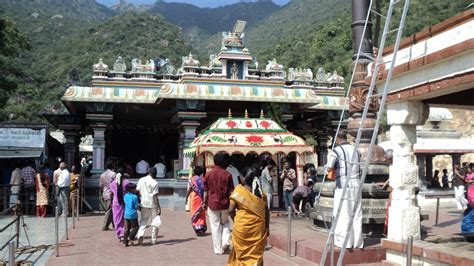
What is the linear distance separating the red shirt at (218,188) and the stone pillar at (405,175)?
2751 mm

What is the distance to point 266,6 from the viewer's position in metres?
180

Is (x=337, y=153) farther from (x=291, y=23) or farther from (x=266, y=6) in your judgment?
(x=266, y=6)

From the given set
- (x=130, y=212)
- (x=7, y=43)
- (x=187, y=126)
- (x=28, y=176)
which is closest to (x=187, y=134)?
(x=187, y=126)

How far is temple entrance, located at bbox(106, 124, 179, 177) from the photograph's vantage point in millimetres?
23609

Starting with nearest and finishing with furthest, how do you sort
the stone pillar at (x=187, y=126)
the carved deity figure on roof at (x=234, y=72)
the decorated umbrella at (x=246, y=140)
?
1. the decorated umbrella at (x=246, y=140)
2. the stone pillar at (x=187, y=126)
3. the carved deity figure on roof at (x=234, y=72)

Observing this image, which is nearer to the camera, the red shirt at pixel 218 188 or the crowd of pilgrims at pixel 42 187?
the red shirt at pixel 218 188

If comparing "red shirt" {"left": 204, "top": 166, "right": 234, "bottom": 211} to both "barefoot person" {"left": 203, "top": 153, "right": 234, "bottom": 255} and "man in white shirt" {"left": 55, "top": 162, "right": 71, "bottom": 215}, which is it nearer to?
"barefoot person" {"left": 203, "top": 153, "right": 234, "bottom": 255}

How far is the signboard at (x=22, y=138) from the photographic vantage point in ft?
50.1

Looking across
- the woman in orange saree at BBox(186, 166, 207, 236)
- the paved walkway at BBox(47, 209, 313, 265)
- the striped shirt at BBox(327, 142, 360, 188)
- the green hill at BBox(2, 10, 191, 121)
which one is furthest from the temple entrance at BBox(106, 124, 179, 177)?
the green hill at BBox(2, 10, 191, 121)

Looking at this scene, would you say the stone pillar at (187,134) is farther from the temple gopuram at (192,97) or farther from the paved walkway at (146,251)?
the paved walkway at (146,251)

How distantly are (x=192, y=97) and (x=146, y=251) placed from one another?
8.62 m

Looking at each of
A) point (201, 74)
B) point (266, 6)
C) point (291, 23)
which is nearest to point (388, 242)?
point (201, 74)

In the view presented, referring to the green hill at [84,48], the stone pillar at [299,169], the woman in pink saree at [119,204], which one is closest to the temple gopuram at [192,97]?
the stone pillar at [299,169]

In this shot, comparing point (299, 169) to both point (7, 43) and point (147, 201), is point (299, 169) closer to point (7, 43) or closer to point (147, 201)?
point (147, 201)
